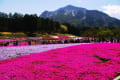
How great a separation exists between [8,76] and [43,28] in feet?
349

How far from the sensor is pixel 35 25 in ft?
327

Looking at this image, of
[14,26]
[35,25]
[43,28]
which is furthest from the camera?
[43,28]

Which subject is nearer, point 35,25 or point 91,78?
point 91,78

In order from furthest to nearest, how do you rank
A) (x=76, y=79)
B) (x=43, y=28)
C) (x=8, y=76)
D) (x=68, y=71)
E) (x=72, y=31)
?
(x=72, y=31) → (x=43, y=28) → (x=68, y=71) → (x=8, y=76) → (x=76, y=79)

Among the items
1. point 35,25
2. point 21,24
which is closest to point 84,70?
point 35,25

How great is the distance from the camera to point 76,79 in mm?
11859

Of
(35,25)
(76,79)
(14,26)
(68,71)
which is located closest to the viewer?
(76,79)

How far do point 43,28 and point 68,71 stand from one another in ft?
347

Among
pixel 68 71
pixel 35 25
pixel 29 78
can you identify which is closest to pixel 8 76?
pixel 29 78

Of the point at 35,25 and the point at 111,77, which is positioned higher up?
the point at 35,25

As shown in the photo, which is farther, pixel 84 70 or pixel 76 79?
pixel 84 70

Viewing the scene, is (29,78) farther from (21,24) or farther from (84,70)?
(21,24)

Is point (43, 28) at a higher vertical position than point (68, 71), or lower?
higher

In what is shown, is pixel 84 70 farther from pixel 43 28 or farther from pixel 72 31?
pixel 72 31
